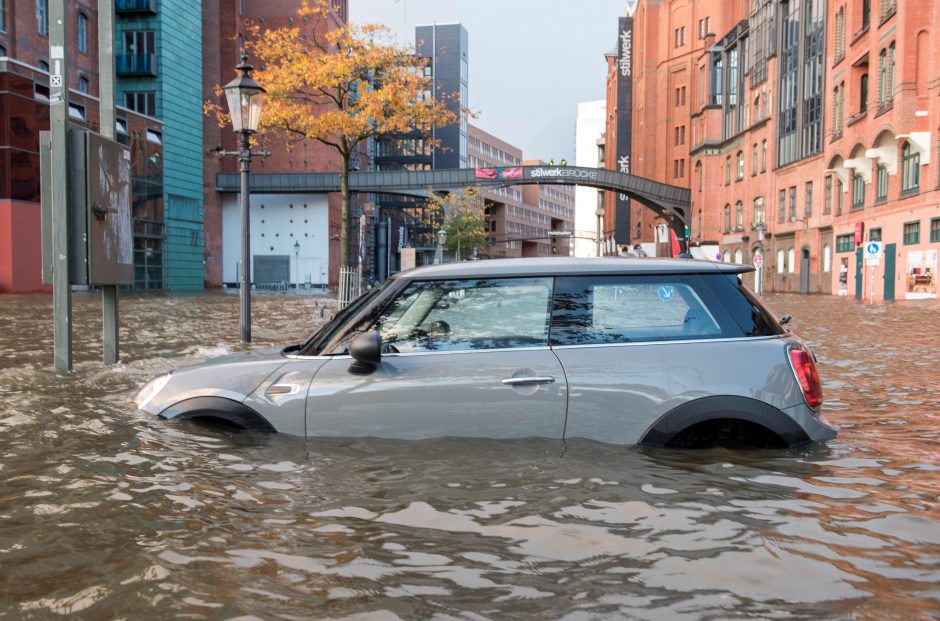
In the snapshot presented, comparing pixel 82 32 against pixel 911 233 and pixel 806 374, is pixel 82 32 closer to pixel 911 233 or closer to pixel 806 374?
pixel 911 233

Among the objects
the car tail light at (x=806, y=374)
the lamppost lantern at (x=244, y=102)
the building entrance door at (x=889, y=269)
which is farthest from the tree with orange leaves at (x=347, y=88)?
the building entrance door at (x=889, y=269)

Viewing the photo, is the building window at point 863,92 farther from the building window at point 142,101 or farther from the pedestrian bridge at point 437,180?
the building window at point 142,101

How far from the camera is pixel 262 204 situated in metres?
69.6

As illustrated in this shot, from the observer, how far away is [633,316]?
4906 mm

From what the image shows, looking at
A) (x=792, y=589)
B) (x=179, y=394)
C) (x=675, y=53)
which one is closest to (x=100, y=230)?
(x=179, y=394)

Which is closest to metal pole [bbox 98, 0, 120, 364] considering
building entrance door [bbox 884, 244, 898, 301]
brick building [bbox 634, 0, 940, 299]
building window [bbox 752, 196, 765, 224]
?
brick building [bbox 634, 0, 940, 299]

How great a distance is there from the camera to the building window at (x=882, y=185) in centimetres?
3885

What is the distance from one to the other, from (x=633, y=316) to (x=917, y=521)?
1763 millimetres

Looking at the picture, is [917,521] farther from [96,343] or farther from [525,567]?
[96,343]

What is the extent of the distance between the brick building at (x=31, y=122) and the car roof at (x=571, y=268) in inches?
1215

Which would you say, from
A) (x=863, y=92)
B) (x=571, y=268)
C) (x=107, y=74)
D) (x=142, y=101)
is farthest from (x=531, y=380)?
(x=142, y=101)

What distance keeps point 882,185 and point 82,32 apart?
42242mm

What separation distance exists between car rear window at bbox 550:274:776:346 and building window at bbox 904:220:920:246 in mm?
34828

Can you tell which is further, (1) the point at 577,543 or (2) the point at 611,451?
(2) the point at 611,451
